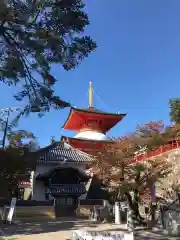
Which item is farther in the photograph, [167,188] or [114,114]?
[114,114]

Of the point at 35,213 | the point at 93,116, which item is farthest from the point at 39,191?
the point at 93,116

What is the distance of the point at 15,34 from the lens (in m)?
8.66

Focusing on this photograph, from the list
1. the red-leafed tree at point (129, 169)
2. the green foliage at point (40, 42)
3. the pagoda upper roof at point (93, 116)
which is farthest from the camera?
the pagoda upper roof at point (93, 116)

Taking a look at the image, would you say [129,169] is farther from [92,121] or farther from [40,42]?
[92,121]

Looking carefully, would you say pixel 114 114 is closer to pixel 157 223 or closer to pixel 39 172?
pixel 39 172

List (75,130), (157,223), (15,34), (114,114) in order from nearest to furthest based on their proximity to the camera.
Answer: (15,34)
(157,223)
(114,114)
(75,130)

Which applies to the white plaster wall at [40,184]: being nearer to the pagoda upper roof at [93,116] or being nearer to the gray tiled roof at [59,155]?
the gray tiled roof at [59,155]

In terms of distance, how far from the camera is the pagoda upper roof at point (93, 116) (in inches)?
1495

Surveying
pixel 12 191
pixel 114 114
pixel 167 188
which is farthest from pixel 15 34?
pixel 114 114

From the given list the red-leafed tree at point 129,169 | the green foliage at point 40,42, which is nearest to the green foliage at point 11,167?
the red-leafed tree at point 129,169

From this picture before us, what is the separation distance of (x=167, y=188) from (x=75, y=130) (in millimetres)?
26028

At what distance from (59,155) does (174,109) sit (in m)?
11.5

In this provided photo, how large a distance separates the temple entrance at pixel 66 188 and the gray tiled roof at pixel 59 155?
42.0 inches

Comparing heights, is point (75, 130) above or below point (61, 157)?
above
